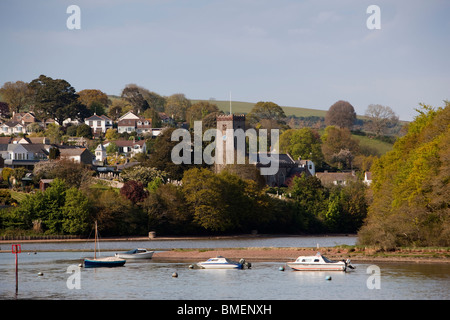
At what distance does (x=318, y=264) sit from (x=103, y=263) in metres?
19.2

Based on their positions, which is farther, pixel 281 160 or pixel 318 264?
pixel 281 160

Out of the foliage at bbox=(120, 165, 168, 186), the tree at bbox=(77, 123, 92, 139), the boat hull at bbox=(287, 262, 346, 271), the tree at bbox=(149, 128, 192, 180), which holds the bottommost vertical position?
the boat hull at bbox=(287, 262, 346, 271)

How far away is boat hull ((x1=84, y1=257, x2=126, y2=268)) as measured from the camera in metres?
67.7

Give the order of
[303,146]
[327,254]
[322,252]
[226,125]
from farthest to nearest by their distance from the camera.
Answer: [303,146]
[226,125]
[322,252]
[327,254]

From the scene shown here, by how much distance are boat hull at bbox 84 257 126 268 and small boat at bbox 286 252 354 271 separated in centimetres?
1603

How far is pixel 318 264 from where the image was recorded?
207 ft

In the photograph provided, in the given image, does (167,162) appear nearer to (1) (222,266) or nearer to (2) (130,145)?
(2) (130,145)

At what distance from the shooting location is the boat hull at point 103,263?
67.7 m

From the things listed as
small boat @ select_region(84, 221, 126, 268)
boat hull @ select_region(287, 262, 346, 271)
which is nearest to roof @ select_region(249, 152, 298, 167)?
small boat @ select_region(84, 221, 126, 268)

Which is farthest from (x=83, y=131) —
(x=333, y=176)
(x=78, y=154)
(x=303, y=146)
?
(x=333, y=176)

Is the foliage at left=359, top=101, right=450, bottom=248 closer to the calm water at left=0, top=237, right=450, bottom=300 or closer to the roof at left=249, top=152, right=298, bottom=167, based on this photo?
the calm water at left=0, top=237, right=450, bottom=300
